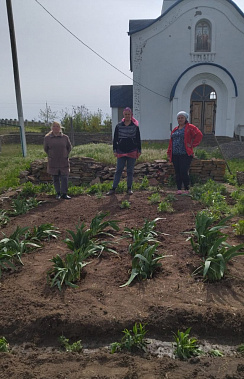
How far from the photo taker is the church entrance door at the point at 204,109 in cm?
1609

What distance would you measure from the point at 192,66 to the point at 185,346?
50.1 ft

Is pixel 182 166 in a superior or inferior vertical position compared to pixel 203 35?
inferior

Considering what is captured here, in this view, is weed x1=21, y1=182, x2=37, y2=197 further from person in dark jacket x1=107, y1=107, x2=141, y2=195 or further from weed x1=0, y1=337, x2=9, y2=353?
weed x1=0, y1=337, x2=9, y2=353

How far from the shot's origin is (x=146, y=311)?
8.23ft

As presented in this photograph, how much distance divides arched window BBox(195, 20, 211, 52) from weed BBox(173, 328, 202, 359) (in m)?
16.4

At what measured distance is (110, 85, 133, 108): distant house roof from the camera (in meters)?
18.0

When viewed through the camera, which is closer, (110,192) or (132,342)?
(132,342)

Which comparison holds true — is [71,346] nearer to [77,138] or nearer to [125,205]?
[125,205]

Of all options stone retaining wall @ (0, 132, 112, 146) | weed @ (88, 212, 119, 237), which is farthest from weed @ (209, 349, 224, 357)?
stone retaining wall @ (0, 132, 112, 146)

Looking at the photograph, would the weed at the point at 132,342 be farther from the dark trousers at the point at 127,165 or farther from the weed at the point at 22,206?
the dark trousers at the point at 127,165

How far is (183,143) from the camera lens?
19.4ft

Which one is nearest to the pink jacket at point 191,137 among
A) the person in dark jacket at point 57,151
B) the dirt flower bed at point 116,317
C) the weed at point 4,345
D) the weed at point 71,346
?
the person in dark jacket at point 57,151

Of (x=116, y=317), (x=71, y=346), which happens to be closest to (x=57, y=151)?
(x=116, y=317)

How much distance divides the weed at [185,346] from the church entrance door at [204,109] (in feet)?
49.4
